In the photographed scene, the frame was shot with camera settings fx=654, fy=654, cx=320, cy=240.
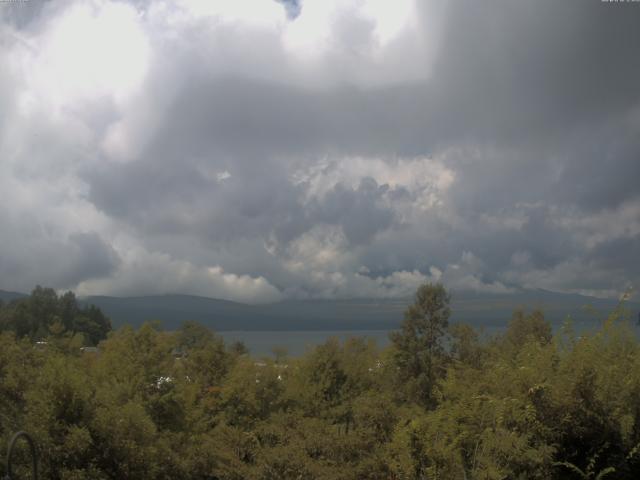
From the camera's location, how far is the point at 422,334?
127ft

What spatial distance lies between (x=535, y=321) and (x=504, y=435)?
116 feet

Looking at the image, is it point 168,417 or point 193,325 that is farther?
point 193,325

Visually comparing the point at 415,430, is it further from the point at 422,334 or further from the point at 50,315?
the point at 50,315

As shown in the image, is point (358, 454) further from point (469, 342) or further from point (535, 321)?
point (535, 321)

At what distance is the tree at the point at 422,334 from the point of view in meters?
37.5

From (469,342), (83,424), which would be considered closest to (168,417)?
(83,424)

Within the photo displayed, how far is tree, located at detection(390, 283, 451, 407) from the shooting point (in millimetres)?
37469

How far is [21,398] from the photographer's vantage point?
15398mm

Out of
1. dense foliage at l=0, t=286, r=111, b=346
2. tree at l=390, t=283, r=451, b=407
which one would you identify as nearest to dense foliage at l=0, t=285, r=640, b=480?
tree at l=390, t=283, r=451, b=407

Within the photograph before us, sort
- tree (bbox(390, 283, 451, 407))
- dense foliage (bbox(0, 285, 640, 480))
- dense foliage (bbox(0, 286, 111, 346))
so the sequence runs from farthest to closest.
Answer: dense foliage (bbox(0, 286, 111, 346)) < tree (bbox(390, 283, 451, 407)) < dense foliage (bbox(0, 285, 640, 480))

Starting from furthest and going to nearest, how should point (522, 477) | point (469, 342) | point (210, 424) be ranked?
point (469, 342) < point (210, 424) < point (522, 477)

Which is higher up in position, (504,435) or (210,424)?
(504,435)

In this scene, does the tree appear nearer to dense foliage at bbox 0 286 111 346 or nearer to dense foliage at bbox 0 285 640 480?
dense foliage at bbox 0 285 640 480

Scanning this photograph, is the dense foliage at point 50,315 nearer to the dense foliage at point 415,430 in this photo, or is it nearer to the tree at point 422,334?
the tree at point 422,334
